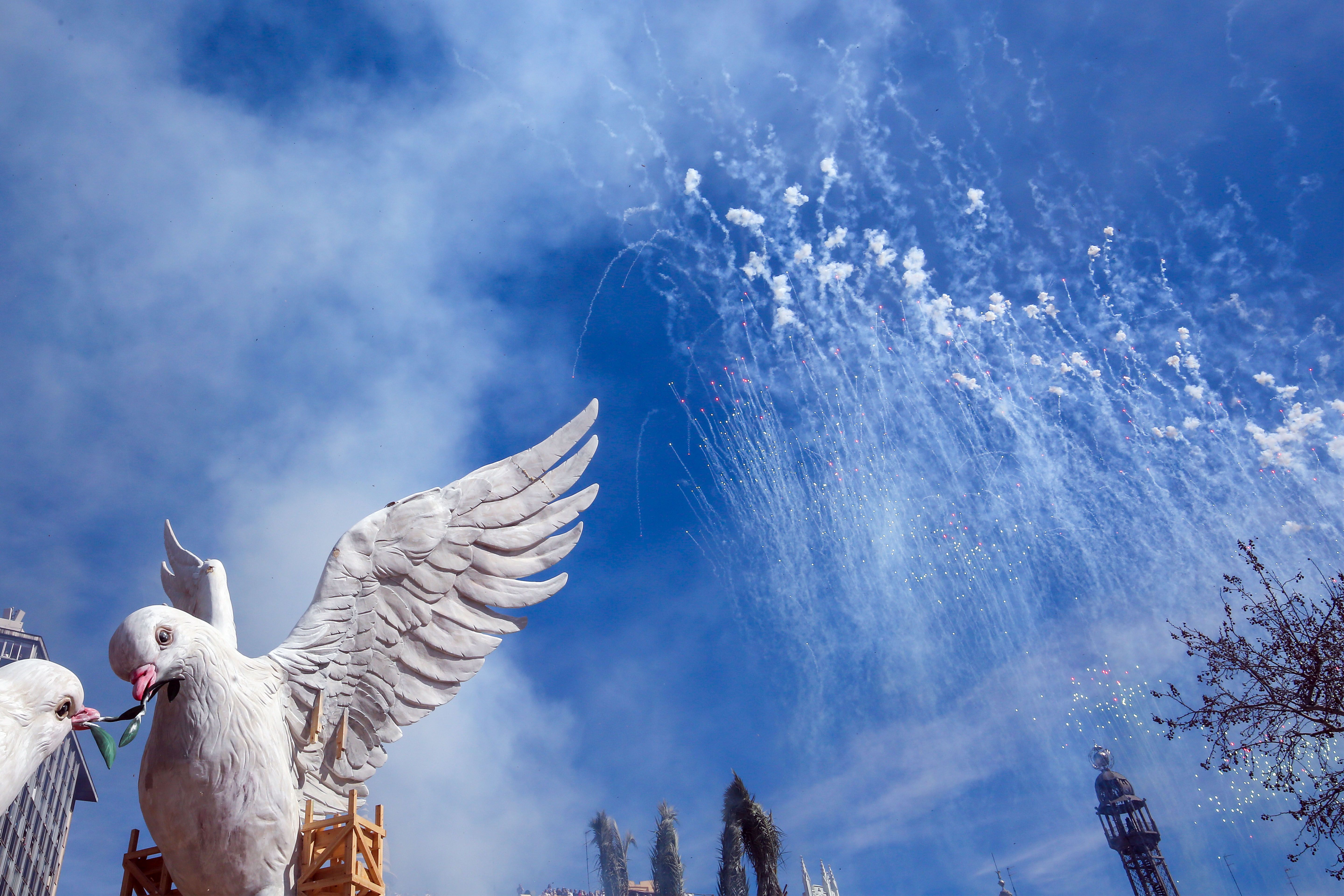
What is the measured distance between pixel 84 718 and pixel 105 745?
1.80 feet

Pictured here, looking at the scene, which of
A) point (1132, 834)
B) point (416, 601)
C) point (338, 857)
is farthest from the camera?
point (1132, 834)

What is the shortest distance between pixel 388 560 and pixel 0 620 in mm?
63110

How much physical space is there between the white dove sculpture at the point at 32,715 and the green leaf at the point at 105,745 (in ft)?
1.02

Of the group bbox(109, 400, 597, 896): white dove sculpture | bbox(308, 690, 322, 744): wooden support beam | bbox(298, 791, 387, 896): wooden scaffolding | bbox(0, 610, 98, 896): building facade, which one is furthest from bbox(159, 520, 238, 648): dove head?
bbox(0, 610, 98, 896): building facade

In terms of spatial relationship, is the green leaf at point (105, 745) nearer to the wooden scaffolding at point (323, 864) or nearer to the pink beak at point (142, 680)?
the pink beak at point (142, 680)

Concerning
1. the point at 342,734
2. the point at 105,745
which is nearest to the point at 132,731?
the point at 105,745

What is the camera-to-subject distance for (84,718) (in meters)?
5.71

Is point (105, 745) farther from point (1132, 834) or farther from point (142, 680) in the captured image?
point (1132, 834)

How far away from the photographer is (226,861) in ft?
22.5

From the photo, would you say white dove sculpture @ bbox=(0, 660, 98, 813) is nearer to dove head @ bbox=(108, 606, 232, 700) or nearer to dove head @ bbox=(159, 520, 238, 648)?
dove head @ bbox=(108, 606, 232, 700)

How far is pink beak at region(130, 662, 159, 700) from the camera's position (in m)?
6.40

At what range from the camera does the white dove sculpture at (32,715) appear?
5055 mm

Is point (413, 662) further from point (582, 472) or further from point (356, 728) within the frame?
point (582, 472)


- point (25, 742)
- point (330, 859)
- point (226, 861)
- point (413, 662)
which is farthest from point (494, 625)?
point (25, 742)
